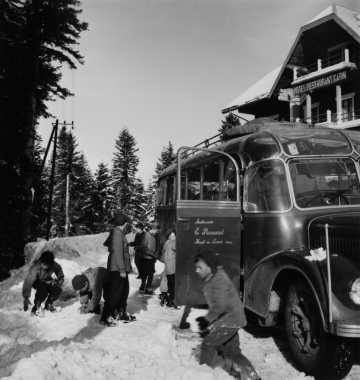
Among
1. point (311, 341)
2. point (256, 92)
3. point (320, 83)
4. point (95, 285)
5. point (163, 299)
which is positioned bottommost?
point (163, 299)

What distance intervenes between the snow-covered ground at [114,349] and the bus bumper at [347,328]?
888mm

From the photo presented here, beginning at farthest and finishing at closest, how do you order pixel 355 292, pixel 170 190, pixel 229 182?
pixel 170 190, pixel 229 182, pixel 355 292

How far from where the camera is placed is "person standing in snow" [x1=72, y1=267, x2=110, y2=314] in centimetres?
726

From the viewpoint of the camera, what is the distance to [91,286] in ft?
24.2

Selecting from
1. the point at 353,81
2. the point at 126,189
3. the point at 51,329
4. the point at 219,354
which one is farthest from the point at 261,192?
the point at 126,189

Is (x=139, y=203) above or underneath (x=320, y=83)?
underneath

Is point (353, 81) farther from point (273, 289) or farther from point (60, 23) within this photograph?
point (273, 289)

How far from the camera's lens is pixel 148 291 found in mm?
9742

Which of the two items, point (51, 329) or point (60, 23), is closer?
point (51, 329)

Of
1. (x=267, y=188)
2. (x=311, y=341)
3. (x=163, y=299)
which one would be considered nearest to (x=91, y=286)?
(x=163, y=299)

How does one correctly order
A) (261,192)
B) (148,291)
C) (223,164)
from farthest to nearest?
(148,291) < (223,164) < (261,192)

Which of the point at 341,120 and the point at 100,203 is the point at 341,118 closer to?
the point at 341,120

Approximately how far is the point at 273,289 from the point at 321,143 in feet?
7.63

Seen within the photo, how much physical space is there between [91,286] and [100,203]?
144ft
